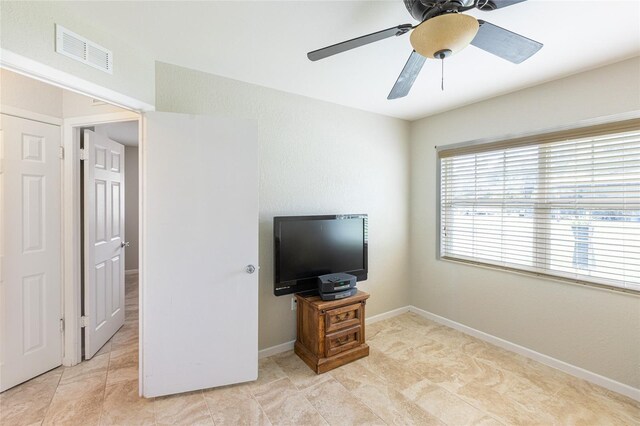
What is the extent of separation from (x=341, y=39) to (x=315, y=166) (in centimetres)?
Result: 123

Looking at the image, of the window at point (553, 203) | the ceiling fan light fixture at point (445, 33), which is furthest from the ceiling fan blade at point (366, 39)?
the window at point (553, 203)

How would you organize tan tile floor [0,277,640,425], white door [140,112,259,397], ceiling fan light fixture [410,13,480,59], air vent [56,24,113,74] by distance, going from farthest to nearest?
white door [140,112,259,397] < tan tile floor [0,277,640,425] < air vent [56,24,113,74] < ceiling fan light fixture [410,13,480,59]

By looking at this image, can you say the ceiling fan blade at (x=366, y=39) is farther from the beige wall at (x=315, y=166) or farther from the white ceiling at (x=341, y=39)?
the beige wall at (x=315, y=166)

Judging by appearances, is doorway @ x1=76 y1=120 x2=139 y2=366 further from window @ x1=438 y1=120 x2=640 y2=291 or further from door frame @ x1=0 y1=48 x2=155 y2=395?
window @ x1=438 y1=120 x2=640 y2=291

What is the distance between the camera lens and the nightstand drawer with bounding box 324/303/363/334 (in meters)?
2.39

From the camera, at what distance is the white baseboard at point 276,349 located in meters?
2.55

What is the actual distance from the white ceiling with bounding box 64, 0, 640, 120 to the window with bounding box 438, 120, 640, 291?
0.60 m

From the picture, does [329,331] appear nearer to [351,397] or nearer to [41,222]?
[351,397]

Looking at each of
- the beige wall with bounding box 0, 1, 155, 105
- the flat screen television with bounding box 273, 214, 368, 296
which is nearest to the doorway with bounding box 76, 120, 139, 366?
the beige wall with bounding box 0, 1, 155, 105

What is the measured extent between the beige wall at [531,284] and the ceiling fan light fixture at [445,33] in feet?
5.89

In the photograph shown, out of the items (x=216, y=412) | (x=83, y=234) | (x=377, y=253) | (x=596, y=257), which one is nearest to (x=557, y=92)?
(x=596, y=257)

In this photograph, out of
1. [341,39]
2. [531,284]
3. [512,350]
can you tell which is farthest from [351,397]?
[341,39]

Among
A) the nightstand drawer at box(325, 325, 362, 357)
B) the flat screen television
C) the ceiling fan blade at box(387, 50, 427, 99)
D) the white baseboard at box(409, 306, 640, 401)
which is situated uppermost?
the ceiling fan blade at box(387, 50, 427, 99)

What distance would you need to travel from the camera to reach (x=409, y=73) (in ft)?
5.55
